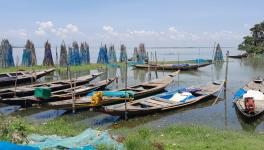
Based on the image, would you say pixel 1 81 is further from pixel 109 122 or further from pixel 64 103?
pixel 109 122

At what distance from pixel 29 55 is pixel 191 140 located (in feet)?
94.2

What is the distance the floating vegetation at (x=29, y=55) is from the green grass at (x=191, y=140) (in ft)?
86.5

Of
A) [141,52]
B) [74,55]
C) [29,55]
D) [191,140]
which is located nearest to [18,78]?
[29,55]

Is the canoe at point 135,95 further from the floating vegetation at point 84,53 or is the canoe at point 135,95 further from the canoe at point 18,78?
the floating vegetation at point 84,53

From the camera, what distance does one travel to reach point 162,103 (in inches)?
618

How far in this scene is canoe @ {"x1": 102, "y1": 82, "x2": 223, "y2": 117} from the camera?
13.7 m

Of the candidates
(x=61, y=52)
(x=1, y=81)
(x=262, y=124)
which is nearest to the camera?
(x=262, y=124)

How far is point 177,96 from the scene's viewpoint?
17312 mm

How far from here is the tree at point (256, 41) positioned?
175 ft

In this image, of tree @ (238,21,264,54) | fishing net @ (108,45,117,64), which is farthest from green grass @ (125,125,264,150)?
tree @ (238,21,264,54)

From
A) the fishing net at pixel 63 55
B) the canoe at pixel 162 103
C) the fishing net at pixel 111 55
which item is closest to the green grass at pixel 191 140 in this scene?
the canoe at pixel 162 103

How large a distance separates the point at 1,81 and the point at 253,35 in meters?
43.5

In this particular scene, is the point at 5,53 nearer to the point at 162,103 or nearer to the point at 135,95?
the point at 135,95

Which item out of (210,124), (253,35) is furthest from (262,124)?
(253,35)
